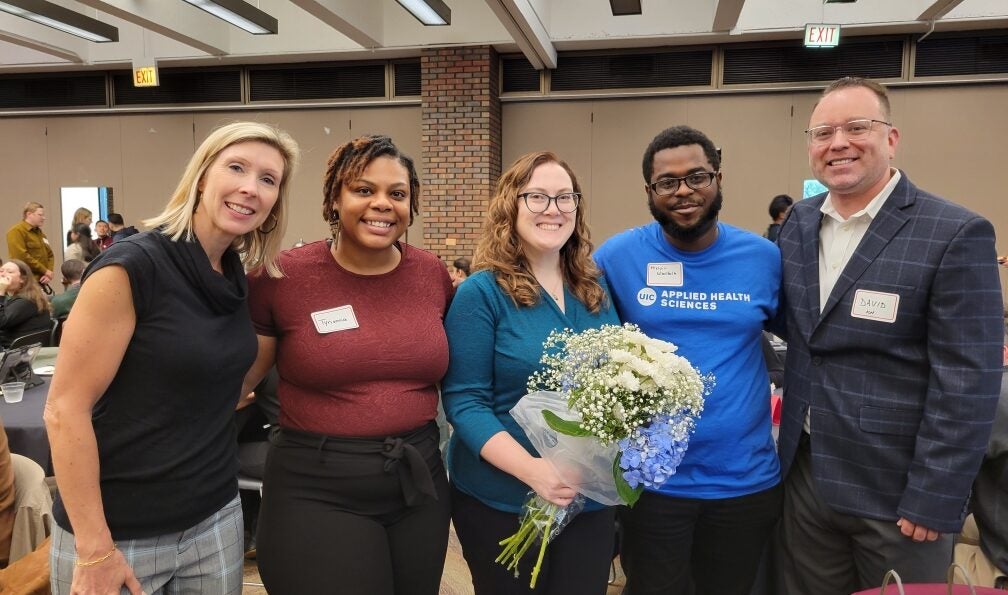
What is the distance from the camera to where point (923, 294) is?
162cm

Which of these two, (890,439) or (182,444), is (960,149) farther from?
(182,444)

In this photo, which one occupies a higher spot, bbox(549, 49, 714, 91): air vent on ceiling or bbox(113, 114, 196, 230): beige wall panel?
bbox(549, 49, 714, 91): air vent on ceiling

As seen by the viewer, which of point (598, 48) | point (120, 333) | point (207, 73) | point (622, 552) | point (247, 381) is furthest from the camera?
point (207, 73)

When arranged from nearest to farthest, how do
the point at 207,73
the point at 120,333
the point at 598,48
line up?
the point at 120,333 → the point at 598,48 → the point at 207,73

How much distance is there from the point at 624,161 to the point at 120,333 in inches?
295

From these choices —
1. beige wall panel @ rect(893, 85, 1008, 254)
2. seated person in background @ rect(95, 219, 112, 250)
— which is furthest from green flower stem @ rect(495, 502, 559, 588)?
seated person in background @ rect(95, 219, 112, 250)

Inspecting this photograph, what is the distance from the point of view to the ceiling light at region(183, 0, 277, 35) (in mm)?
6005

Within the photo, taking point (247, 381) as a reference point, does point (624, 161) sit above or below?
above

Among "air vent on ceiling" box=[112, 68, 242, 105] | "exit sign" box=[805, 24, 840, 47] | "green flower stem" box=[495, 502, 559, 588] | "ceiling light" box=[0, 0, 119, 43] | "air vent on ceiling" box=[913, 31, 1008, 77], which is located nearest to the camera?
"green flower stem" box=[495, 502, 559, 588]

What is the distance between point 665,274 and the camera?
1897 millimetres

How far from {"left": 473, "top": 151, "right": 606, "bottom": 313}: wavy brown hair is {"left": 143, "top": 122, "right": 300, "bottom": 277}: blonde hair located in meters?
0.53

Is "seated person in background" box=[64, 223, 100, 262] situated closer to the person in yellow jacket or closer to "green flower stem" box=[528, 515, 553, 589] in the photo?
the person in yellow jacket

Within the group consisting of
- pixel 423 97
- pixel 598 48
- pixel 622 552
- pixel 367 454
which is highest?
pixel 598 48

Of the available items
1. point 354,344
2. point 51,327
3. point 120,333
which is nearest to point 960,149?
point 354,344
